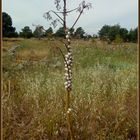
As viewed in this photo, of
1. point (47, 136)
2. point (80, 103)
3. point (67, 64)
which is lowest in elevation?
point (47, 136)

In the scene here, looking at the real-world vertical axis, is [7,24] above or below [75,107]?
above

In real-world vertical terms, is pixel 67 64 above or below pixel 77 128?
above

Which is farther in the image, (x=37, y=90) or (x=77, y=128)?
(x=37, y=90)

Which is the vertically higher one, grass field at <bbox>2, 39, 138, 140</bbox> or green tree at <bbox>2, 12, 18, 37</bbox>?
green tree at <bbox>2, 12, 18, 37</bbox>

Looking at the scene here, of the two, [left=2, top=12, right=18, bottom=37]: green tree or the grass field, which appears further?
[left=2, top=12, right=18, bottom=37]: green tree

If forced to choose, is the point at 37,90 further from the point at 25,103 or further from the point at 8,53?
the point at 8,53

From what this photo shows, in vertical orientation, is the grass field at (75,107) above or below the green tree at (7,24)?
below

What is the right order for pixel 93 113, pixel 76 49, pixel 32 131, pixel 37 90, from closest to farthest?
1. pixel 32 131
2. pixel 93 113
3. pixel 37 90
4. pixel 76 49

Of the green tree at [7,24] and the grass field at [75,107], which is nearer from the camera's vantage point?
the grass field at [75,107]

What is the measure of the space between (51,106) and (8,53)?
8.26 ft

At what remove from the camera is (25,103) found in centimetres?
346


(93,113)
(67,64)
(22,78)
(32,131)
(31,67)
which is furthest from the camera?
(31,67)

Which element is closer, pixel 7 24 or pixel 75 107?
pixel 75 107

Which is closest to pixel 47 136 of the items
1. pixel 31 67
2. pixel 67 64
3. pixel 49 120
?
pixel 49 120
